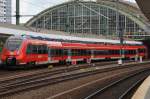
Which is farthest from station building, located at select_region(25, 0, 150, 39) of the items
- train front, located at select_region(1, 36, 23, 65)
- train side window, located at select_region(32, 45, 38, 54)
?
train front, located at select_region(1, 36, 23, 65)

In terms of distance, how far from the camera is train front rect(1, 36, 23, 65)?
35.2 m

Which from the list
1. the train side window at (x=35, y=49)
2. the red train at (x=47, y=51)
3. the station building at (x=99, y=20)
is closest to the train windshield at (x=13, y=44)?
the red train at (x=47, y=51)

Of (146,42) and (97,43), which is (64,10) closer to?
(146,42)

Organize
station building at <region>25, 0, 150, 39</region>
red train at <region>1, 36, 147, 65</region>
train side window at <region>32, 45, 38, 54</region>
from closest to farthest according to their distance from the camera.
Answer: red train at <region>1, 36, 147, 65</region> → train side window at <region>32, 45, 38, 54</region> → station building at <region>25, 0, 150, 39</region>

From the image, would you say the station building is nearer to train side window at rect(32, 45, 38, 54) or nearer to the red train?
the red train

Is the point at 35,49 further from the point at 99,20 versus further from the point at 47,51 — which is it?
the point at 99,20

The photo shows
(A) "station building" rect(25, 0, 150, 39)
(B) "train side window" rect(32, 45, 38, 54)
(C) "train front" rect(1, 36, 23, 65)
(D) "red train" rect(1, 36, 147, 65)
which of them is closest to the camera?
(C) "train front" rect(1, 36, 23, 65)

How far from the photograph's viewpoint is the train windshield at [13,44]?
35.6 metres

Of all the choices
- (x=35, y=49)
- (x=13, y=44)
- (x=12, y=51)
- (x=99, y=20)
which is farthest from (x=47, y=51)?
(x=99, y=20)

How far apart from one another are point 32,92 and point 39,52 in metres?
17.9

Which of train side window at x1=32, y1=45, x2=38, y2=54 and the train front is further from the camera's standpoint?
train side window at x1=32, y1=45, x2=38, y2=54

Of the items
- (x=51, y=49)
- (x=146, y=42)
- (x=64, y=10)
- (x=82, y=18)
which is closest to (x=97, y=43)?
(x=51, y=49)

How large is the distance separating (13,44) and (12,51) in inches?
24.8

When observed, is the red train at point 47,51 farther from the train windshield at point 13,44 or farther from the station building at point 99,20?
the station building at point 99,20
